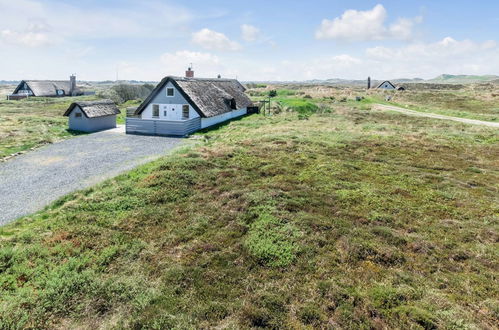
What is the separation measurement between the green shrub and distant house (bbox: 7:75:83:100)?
90422 mm

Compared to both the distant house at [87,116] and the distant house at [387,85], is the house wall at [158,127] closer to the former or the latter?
the distant house at [87,116]

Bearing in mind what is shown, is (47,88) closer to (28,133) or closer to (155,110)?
(28,133)

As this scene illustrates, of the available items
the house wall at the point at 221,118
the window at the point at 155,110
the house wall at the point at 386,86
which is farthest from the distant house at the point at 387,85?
the window at the point at 155,110

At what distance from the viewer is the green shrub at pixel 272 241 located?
9.28 meters

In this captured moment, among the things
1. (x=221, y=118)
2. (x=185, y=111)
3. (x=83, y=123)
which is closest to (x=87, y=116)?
(x=83, y=123)

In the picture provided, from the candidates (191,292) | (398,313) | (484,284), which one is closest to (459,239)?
(484,284)

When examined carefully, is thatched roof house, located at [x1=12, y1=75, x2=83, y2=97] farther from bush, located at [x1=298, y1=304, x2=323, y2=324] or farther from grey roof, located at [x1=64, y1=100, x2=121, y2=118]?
bush, located at [x1=298, y1=304, x2=323, y2=324]

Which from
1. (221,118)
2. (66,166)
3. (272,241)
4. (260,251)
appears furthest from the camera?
(221,118)

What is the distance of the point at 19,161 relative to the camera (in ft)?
65.1

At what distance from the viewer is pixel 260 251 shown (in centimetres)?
957

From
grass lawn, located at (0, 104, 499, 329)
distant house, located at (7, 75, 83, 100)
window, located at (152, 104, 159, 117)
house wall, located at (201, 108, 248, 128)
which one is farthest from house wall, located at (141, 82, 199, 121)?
distant house, located at (7, 75, 83, 100)

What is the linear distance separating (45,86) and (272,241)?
9579cm

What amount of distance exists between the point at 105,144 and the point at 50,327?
20.9 meters

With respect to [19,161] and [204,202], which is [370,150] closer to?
[204,202]
